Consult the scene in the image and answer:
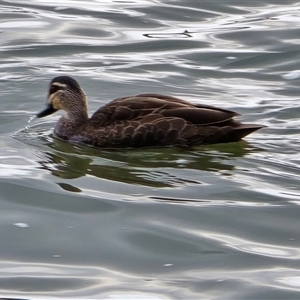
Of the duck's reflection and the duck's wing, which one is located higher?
the duck's wing

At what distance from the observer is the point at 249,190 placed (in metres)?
9.26

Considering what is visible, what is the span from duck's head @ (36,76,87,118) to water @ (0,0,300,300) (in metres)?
0.45

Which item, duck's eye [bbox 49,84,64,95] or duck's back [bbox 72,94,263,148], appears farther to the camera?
duck's eye [bbox 49,84,64,95]

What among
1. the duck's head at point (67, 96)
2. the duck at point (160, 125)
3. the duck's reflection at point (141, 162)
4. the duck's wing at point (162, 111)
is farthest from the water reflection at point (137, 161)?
the duck's head at point (67, 96)

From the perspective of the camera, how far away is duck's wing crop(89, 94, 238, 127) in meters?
10.9

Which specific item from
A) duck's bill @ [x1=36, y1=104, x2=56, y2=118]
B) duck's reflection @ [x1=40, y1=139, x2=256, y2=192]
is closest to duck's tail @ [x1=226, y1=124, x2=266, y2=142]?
duck's reflection @ [x1=40, y1=139, x2=256, y2=192]

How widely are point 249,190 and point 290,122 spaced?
288 centimetres

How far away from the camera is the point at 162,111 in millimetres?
10930

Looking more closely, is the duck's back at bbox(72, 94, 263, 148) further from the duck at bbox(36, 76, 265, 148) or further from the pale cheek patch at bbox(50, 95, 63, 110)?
the pale cheek patch at bbox(50, 95, 63, 110)

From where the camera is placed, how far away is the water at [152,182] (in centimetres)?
723

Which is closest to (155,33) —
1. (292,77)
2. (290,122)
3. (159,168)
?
(292,77)

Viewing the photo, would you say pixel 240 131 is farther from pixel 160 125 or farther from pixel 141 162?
pixel 141 162

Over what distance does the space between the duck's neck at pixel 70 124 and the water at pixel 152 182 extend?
0.64 ft

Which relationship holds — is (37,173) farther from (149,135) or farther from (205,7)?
(205,7)
